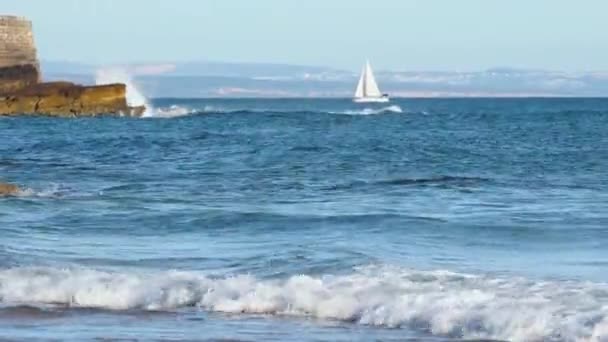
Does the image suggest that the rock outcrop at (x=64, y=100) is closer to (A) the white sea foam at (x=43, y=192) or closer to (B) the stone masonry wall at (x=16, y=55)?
(B) the stone masonry wall at (x=16, y=55)

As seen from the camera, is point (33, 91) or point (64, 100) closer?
point (64, 100)

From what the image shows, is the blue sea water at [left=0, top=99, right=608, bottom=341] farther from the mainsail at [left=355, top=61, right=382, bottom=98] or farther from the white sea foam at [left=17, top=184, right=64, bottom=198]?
the mainsail at [left=355, top=61, right=382, bottom=98]

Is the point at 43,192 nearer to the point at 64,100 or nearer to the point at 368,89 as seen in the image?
the point at 64,100

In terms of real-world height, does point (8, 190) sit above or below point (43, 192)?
above

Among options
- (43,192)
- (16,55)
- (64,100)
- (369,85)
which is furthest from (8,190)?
(369,85)

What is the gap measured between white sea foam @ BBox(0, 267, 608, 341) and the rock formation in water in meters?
47.5

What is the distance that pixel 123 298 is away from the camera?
12.1m

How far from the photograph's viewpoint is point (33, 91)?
61.6 meters

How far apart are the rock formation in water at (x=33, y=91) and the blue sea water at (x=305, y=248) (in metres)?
29.1

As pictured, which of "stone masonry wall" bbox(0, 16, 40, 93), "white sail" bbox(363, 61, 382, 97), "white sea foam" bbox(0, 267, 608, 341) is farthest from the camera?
"white sail" bbox(363, 61, 382, 97)

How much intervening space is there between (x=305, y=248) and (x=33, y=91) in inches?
1886

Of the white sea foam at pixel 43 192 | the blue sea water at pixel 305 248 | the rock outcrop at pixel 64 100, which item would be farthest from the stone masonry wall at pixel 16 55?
the white sea foam at pixel 43 192

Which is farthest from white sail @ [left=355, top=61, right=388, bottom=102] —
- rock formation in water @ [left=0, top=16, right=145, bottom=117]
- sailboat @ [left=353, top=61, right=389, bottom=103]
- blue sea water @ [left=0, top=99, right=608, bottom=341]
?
blue sea water @ [left=0, top=99, right=608, bottom=341]

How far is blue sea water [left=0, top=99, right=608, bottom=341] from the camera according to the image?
430 inches
